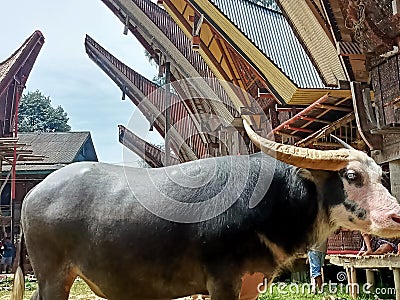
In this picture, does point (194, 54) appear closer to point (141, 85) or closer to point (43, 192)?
point (141, 85)

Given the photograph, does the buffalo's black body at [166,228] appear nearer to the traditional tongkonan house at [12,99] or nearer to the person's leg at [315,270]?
→ the person's leg at [315,270]

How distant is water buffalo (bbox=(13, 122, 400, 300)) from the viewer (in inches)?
118

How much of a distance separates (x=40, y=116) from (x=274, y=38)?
4842 centimetres

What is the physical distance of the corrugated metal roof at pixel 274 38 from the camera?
9.06m

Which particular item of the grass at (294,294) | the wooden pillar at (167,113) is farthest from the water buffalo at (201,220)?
the wooden pillar at (167,113)

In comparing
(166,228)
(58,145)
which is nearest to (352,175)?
(166,228)

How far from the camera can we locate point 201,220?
10.4 feet

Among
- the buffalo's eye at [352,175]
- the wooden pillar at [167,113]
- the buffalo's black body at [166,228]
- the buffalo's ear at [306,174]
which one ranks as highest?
the wooden pillar at [167,113]

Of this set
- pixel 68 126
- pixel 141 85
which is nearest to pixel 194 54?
pixel 141 85

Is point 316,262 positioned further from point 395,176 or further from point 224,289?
point 224,289

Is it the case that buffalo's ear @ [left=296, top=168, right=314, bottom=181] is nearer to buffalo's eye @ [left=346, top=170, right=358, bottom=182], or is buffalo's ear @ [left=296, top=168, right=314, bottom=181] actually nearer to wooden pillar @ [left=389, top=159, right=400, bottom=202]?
buffalo's eye @ [left=346, top=170, right=358, bottom=182]

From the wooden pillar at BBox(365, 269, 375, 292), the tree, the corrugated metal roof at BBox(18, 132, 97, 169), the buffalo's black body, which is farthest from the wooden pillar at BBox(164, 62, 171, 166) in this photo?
the tree

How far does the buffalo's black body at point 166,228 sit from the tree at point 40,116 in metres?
52.2

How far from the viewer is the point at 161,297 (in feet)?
10.6
